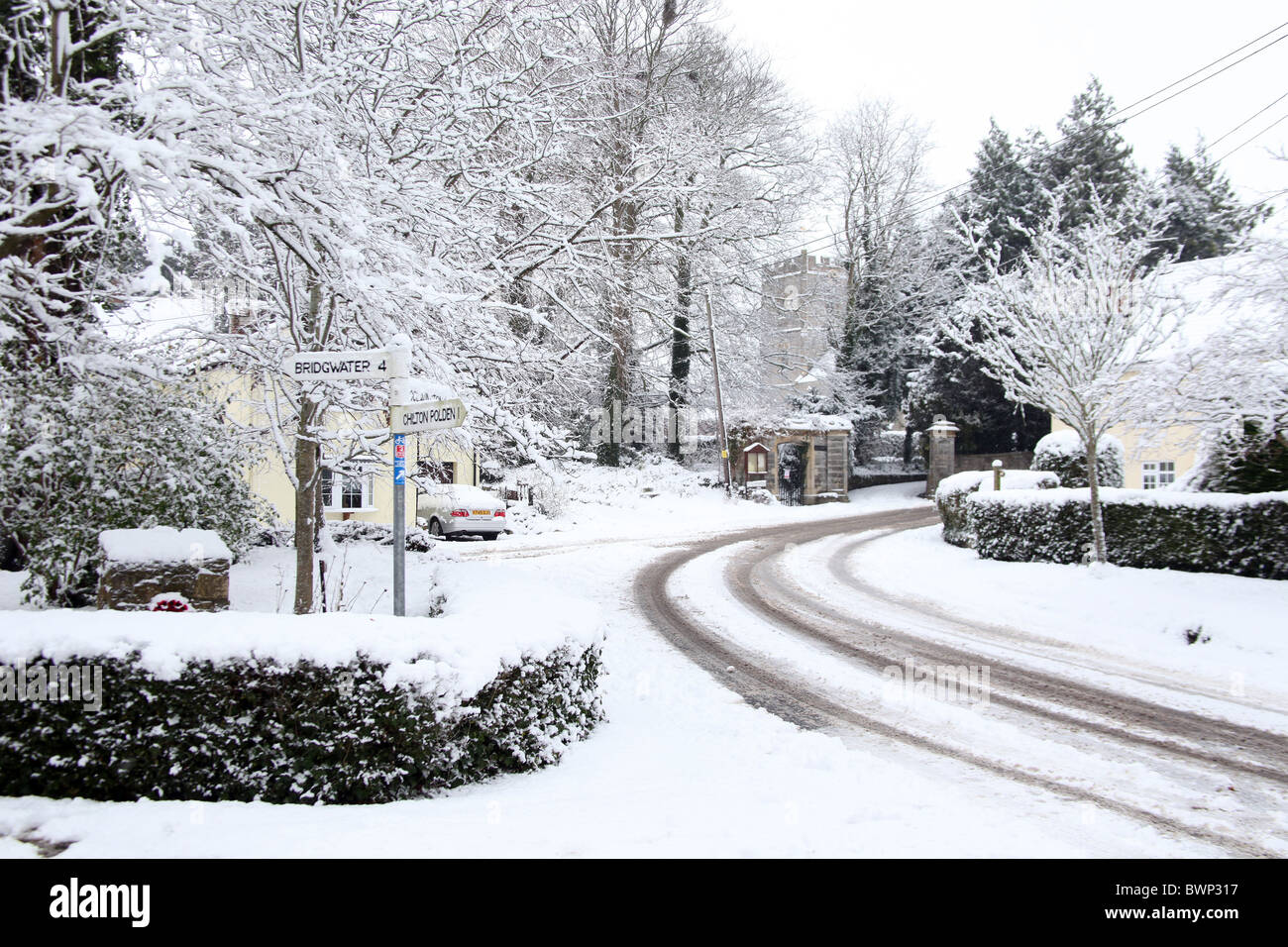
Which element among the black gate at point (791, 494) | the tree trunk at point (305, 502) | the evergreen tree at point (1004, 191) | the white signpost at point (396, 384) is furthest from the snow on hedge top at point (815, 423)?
the white signpost at point (396, 384)

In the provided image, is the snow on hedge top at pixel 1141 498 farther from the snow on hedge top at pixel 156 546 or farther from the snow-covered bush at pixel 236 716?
the snow on hedge top at pixel 156 546

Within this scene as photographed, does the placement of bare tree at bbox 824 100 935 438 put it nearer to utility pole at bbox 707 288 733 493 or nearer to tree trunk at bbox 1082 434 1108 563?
utility pole at bbox 707 288 733 493

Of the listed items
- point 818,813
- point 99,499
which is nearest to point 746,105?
point 99,499

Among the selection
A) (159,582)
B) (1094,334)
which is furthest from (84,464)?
(1094,334)

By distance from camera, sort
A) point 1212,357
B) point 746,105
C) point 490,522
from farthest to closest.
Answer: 1. point 746,105
2. point 490,522
3. point 1212,357

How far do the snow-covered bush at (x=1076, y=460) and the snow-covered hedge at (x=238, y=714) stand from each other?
1555cm

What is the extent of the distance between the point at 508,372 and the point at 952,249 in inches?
1255

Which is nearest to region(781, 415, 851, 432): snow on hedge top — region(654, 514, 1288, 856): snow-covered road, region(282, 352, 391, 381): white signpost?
region(654, 514, 1288, 856): snow-covered road

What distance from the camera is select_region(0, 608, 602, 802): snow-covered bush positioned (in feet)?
13.7

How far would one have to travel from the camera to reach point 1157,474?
21.5 metres

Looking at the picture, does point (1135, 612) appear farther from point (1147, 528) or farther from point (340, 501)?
point (340, 501)
